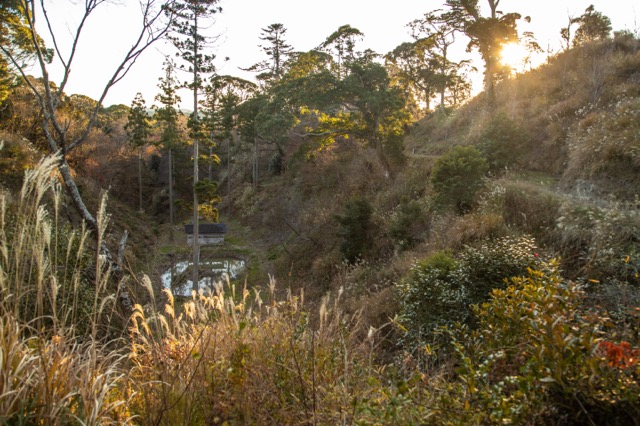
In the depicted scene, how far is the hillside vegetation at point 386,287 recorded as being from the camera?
206 centimetres

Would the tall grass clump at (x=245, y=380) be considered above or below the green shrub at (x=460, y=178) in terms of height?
below

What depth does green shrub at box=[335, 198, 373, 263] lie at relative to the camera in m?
15.9

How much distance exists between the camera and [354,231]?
15.9 metres

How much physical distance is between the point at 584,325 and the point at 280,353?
6.84ft

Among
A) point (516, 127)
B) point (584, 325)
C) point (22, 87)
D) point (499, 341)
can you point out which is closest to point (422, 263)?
point (499, 341)

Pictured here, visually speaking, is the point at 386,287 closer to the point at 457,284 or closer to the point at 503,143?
the point at 457,284

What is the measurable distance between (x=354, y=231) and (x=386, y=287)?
598 cm

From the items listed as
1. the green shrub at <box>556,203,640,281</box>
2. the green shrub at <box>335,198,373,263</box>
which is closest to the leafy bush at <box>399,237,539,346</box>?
the green shrub at <box>556,203,640,281</box>

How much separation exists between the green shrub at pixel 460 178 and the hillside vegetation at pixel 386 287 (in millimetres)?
66

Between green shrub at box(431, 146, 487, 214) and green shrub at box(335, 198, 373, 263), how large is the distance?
14.7 ft

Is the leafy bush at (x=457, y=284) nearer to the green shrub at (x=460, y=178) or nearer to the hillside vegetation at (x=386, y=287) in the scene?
the hillside vegetation at (x=386, y=287)

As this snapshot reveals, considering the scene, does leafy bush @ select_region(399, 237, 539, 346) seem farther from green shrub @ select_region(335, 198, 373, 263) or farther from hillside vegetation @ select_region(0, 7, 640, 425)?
green shrub @ select_region(335, 198, 373, 263)

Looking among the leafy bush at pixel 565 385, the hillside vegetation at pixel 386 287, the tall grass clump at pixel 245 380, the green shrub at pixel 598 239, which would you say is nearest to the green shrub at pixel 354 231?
the hillside vegetation at pixel 386 287

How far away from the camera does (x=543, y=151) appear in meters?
13.3
